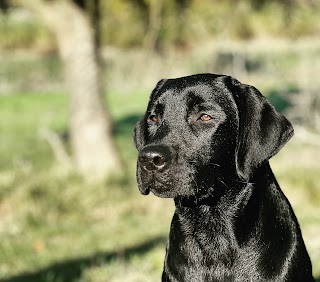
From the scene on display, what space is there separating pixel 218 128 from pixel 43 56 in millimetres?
31092

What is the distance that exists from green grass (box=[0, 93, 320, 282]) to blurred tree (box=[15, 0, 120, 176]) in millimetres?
623

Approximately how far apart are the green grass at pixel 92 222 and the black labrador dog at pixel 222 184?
213cm

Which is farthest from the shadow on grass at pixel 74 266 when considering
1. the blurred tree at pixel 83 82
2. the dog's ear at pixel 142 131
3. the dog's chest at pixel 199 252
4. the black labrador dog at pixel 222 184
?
the blurred tree at pixel 83 82

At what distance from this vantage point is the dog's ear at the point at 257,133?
4008 millimetres

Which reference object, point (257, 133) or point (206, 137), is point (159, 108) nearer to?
point (206, 137)

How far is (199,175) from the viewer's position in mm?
3979

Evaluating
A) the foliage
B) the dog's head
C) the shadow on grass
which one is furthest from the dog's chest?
the foliage

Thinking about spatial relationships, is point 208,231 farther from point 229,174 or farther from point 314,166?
point 314,166

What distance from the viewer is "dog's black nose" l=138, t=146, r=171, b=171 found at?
12.5ft

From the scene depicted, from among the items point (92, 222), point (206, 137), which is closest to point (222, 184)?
point (206, 137)

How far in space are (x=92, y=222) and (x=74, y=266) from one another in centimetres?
280

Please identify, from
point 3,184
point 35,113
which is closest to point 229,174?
point 3,184

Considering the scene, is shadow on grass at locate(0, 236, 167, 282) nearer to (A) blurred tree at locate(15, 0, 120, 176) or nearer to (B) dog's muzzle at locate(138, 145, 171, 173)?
(B) dog's muzzle at locate(138, 145, 171, 173)

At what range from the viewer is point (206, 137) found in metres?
4.02
